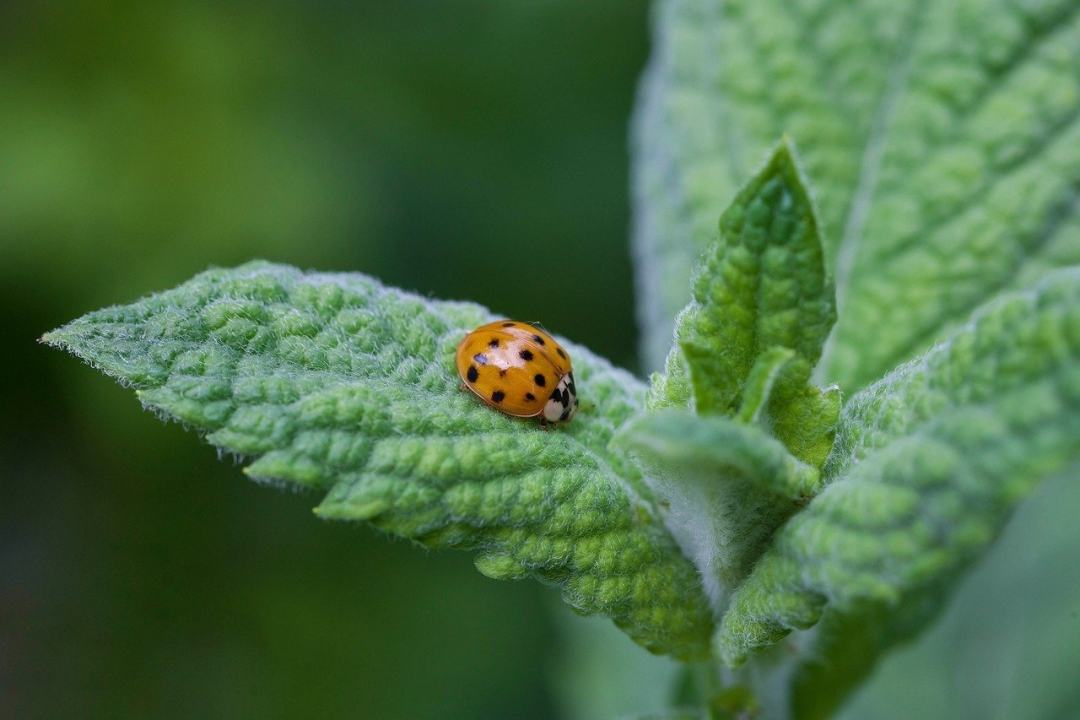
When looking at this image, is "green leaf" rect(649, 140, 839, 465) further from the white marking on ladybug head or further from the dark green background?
the dark green background

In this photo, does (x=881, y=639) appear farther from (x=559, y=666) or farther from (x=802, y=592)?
(x=559, y=666)

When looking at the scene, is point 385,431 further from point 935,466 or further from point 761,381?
point 935,466

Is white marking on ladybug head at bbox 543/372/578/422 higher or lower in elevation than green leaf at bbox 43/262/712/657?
higher

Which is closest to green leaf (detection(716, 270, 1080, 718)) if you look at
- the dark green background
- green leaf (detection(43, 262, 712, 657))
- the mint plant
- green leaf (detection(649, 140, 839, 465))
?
the mint plant

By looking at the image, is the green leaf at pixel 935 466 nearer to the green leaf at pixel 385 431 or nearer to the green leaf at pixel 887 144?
the green leaf at pixel 385 431

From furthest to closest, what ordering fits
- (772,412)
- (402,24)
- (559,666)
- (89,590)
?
(402,24), (89,590), (559,666), (772,412)

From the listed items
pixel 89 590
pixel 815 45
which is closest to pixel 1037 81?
pixel 815 45

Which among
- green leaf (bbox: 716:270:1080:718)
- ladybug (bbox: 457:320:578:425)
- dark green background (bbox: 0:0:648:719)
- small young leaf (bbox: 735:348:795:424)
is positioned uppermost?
dark green background (bbox: 0:0:648:719)
